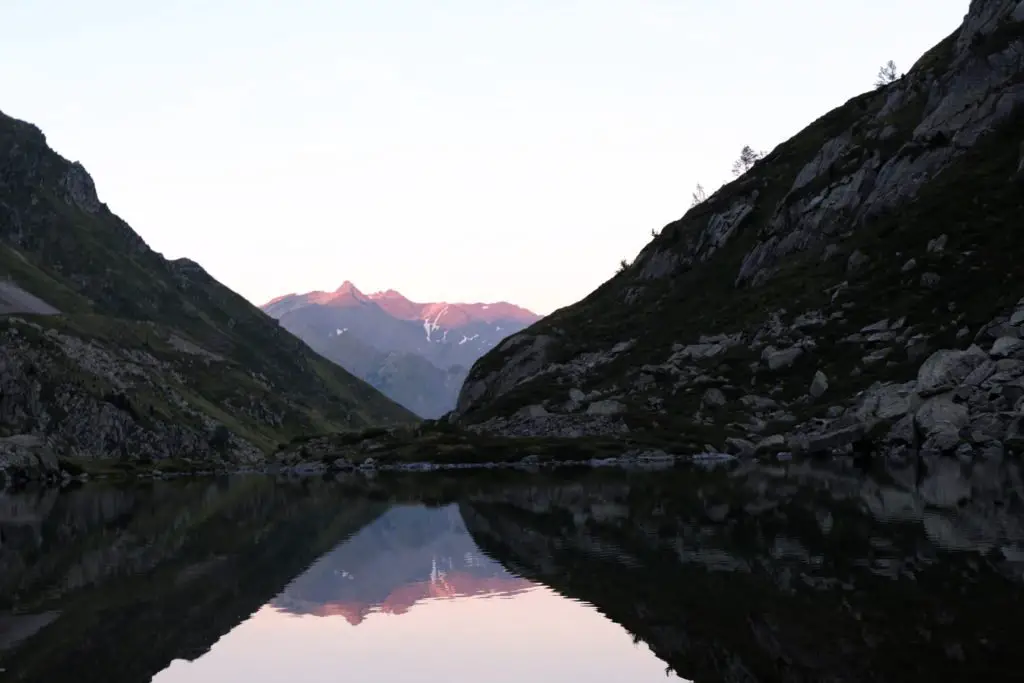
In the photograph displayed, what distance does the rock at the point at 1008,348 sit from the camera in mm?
120500

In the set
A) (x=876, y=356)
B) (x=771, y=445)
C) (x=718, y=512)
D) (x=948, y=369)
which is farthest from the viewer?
(x=876, y=356)

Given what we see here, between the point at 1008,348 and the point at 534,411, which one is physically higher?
the point at 534,411

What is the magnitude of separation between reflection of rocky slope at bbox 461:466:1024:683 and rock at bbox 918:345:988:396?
4378 cm

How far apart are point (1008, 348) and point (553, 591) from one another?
309 feet

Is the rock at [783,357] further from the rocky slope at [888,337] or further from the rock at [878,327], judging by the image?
the rock at [878,327]

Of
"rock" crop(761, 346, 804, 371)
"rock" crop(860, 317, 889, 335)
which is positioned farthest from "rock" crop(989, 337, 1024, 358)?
"rock" crop(761, 346, 804, 371)

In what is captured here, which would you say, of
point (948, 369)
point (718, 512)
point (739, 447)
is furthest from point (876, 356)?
point (718, 512)

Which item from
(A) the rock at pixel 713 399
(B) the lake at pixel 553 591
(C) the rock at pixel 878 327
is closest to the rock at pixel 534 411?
(A) the rock at pixel 713 399

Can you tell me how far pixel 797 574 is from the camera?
42.8 metres

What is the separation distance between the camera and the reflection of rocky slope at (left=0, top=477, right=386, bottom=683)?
36.3m

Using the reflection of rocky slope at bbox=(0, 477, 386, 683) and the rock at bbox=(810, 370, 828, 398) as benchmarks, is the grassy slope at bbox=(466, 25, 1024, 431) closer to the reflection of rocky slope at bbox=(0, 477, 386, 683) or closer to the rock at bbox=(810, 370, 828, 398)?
the rock at bbox=(810, 370, 828, 398)

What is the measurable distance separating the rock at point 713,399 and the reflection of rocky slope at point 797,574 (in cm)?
8102

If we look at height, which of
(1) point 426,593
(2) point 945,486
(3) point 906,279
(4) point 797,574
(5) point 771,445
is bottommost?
(2) point 945,486

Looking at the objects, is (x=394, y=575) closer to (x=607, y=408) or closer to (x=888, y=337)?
(x=888, y=337)
